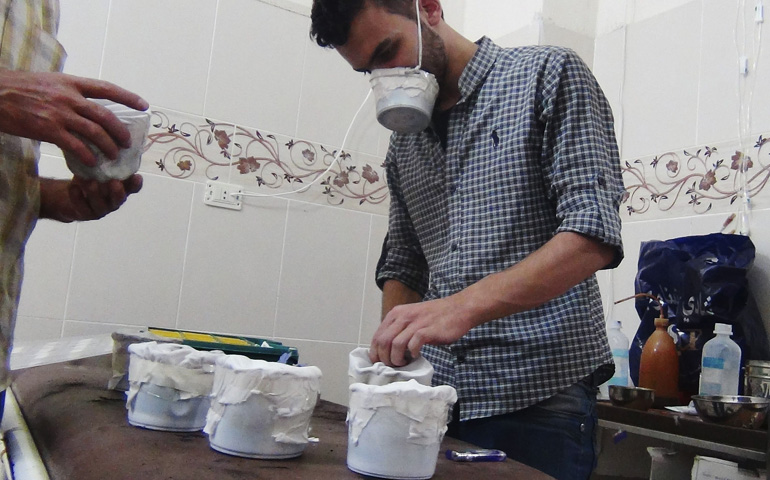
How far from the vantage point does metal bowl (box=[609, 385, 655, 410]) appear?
5.57ft

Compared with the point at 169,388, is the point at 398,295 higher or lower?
higher

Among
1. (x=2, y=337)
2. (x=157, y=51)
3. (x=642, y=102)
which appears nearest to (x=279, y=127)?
(x=157, y=51)

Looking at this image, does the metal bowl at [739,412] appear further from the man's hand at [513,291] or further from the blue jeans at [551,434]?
the man's hand at [513,291]

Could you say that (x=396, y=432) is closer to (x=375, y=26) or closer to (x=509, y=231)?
(x=509, y=231)

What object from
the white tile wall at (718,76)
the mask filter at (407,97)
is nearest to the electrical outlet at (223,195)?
the mask filter at (407,97)

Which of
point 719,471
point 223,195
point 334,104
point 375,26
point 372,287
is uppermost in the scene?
point 334,104

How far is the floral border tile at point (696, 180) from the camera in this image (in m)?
1.88

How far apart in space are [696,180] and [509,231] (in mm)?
1187

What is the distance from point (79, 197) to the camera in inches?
39.7

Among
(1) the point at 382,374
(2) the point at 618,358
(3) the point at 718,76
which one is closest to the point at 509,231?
(1) the point at 382,374

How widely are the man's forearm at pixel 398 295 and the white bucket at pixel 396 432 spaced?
2.33 ft

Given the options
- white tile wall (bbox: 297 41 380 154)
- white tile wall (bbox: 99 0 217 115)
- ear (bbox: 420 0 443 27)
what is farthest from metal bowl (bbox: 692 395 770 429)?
white tile wall (bbox: 99 0 217 115)

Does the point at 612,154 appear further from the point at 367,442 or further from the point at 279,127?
the point at 279,127

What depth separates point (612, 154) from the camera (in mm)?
1104
